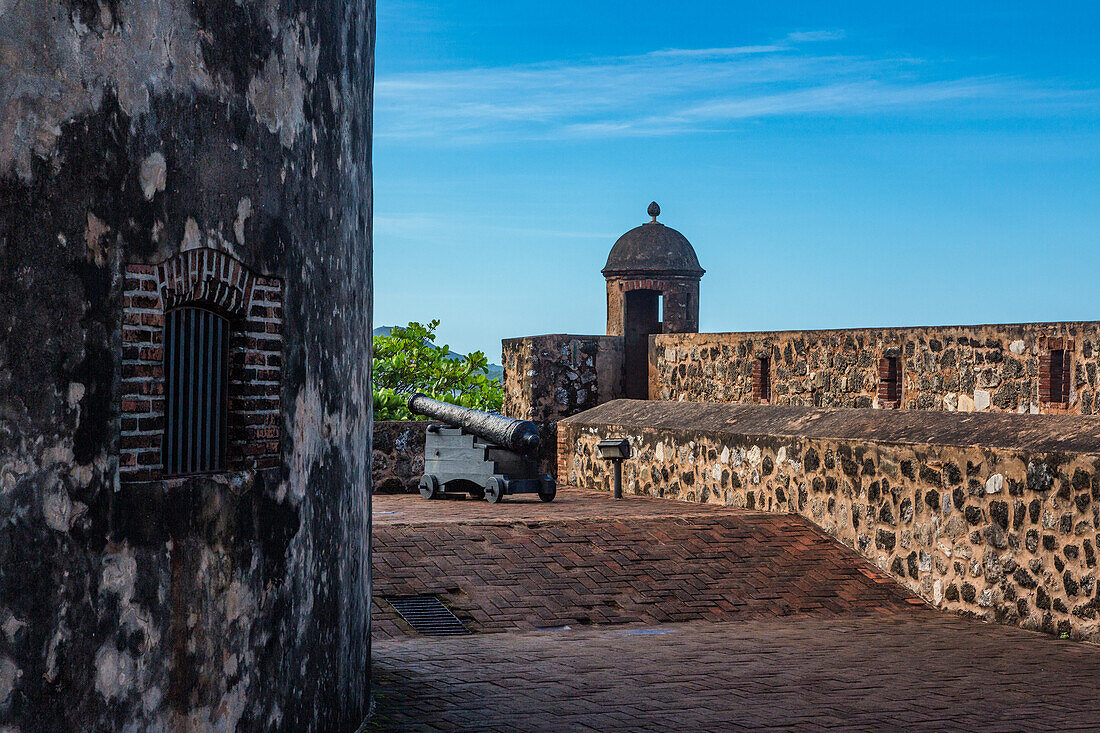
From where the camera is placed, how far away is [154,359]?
5.07 meters

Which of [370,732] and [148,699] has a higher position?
[148,699]

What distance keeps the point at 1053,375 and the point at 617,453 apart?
499 centimetres

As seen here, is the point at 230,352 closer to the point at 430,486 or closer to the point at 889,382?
the point at 889,382

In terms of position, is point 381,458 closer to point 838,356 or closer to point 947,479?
point 838,356

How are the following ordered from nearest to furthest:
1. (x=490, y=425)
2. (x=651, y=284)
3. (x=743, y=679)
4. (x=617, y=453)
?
(x=743, y=679)
(x=490, y=425)
(x=617, y=453)
(x=651, y=284)

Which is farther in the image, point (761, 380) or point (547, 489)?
point (761, 380)

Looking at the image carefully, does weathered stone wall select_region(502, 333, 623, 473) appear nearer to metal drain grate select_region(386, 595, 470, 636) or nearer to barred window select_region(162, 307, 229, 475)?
metal drain grate select_region(386, 595, 470, 636)

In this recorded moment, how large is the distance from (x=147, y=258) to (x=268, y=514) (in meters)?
1.31

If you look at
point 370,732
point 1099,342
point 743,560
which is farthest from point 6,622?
point 1099,342

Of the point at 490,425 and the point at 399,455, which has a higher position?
the point at 490,425

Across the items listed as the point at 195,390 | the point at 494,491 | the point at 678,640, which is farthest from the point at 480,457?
the point at 195,390

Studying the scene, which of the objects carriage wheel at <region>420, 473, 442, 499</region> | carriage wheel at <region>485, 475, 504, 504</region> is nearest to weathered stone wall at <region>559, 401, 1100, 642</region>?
carriage wheel at <region>485, 475, 504, 504</region>

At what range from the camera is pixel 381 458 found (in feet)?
55.6

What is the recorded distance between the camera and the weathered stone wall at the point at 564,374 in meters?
18.9
